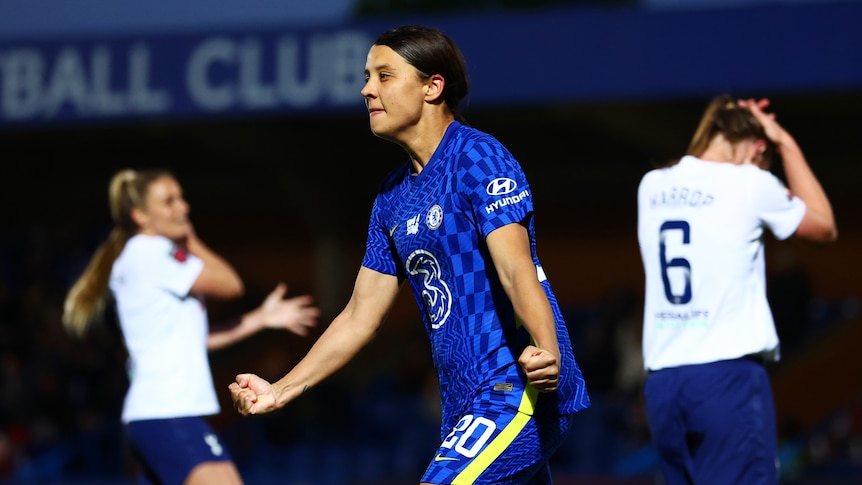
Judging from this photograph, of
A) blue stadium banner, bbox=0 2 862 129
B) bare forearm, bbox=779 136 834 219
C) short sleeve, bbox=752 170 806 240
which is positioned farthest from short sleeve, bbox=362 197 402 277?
blue stadium banner, bbox=0 2 862 129

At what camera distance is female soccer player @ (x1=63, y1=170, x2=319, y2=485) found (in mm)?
5672

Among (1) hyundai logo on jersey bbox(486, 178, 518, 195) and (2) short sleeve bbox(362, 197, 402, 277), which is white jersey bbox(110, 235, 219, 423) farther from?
(1) hyundai logo on jersey bbox(486, 178, 518, 195)

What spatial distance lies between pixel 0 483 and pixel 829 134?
9089 millimetres

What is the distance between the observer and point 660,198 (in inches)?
208

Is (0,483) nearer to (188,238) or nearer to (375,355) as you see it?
(375,355)

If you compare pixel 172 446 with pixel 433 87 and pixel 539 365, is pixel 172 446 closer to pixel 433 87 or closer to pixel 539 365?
pixel 433 87

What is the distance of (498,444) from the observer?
12.4ft

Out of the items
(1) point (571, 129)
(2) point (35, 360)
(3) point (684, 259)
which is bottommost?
(2) point (35, 360)

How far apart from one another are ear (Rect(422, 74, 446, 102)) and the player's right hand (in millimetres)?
978

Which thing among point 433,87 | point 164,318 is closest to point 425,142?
point 433,87

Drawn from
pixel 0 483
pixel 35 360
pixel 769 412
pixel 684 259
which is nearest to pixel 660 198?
pixel 684 259

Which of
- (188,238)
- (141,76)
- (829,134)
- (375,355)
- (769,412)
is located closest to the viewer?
(769,412)

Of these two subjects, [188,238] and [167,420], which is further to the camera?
[188,238]

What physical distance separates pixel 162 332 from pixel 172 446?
0.50 m
